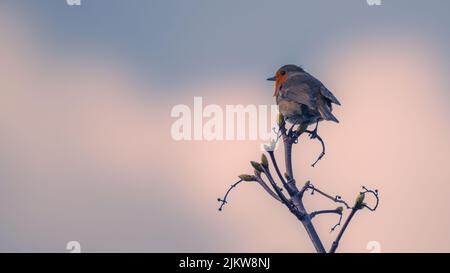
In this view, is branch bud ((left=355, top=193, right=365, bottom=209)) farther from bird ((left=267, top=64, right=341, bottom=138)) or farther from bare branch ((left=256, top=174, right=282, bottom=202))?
bird ((left=267, top=64, right=341, bottom=138))

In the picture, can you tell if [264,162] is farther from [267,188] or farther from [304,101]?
[304,101]

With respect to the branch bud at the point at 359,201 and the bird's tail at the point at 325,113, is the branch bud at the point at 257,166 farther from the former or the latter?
the bird's tail at the point at 325,113

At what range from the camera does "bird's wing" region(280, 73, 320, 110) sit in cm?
680

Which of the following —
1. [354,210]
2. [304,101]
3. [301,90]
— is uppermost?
[301,90]

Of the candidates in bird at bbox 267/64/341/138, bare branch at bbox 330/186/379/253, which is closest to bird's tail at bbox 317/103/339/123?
bird at bbox 267/64/341/138

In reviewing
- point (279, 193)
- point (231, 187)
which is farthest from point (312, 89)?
point (279, 193)

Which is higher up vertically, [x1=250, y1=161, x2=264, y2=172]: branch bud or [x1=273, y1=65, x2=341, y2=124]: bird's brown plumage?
[x1=273, y1=65, x2=341, y2=124]: bird's brown plumage

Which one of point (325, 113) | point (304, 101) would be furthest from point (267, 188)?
point (304, 101)

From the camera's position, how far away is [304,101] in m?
6.79

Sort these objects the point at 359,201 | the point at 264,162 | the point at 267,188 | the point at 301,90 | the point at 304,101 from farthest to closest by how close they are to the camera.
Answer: the point at 301,90 < the point at 304,101 < the point at 264,162 < the point at 359,201 < the point at 267,188

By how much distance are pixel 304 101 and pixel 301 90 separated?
0.30 meters
